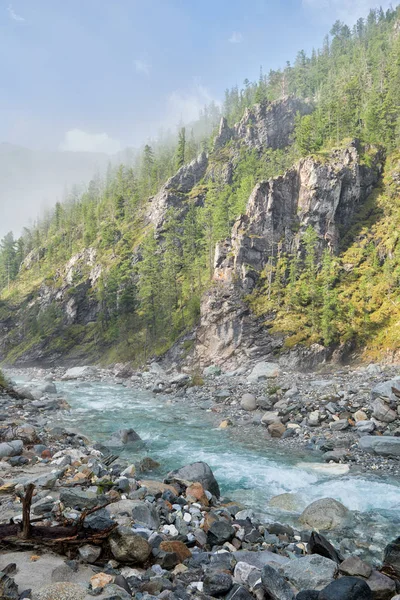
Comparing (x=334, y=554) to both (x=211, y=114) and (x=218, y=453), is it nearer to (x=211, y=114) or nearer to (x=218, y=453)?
(x=218, y=453)

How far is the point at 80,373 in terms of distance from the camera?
5559 cm

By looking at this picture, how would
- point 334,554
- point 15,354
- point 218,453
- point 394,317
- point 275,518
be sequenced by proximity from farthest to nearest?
1. point 15,354
2. point 394,317
3. point 218,453
4. point 275,518
5. point 334,554

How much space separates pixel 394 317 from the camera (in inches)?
1506

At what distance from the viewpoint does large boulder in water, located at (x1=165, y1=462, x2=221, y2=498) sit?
37.1 feet

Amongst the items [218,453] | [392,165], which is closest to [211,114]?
[392,165]

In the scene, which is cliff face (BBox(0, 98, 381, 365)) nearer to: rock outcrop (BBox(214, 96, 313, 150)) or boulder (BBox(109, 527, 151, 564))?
rock outcrop (BBox(214, 96, 313, 150))

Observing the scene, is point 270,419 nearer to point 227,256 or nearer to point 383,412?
point 383,412

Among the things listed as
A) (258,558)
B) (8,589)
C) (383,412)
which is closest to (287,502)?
(258,558)

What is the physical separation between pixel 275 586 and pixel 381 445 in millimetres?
11930

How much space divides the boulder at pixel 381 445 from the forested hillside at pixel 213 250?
22.0 m

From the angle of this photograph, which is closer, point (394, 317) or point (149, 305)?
point (394, 317)

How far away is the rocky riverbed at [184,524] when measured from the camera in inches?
212

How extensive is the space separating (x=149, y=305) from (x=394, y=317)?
40699 millimetres

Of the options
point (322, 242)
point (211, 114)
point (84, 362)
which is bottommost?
point (84, 362)
